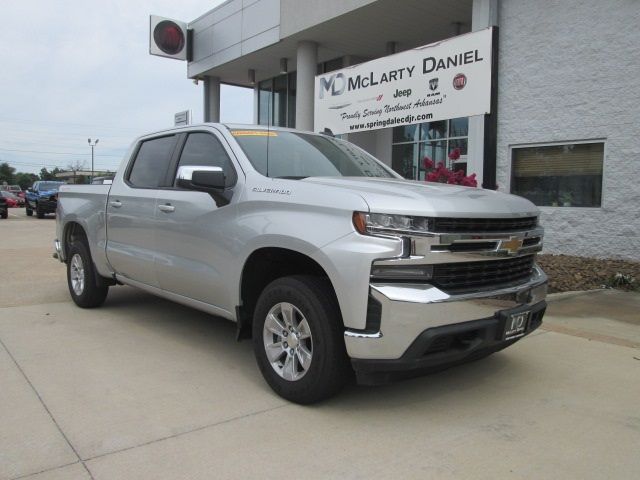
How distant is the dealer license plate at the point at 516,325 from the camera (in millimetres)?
3575

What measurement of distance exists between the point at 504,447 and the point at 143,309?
4.52 meters

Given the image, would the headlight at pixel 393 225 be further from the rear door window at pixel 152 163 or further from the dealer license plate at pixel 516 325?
the rear door window at pixel 152 163

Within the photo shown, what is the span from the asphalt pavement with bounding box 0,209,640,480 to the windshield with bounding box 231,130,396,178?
160cm

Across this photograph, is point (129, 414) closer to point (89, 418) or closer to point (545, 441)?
point (89, 418)

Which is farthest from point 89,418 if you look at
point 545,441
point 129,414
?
point 545,441

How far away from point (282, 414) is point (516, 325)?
162cm

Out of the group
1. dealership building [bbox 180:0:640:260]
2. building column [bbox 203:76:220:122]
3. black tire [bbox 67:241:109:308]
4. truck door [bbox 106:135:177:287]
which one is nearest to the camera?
truck door [bbox 106:135:177:287]

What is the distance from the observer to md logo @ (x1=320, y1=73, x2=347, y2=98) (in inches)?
498

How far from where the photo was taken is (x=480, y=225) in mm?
3520

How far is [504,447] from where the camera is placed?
3154 mm

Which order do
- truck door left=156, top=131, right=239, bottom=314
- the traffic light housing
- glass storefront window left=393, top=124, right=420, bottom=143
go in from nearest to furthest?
truck door left=156, top=131, right=239, bottom=314
glass storefront window left=393, top=124, right=420, bottom=143
the traffic light housing

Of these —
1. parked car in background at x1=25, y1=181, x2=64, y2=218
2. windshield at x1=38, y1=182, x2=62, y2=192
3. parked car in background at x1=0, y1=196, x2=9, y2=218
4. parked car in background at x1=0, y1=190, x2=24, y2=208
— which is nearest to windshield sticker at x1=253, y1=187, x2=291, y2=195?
parked car in background at x1=25, y1=181, x2=64, y2=218

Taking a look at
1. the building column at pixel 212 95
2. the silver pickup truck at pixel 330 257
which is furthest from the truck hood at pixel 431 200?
the building column at pixel 212 95

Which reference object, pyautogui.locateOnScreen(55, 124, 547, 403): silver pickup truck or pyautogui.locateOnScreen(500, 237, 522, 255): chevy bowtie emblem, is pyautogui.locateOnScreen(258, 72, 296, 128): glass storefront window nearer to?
pyautogui.locateOnScreen(55, 124, 547, 403): silver pickup truck
